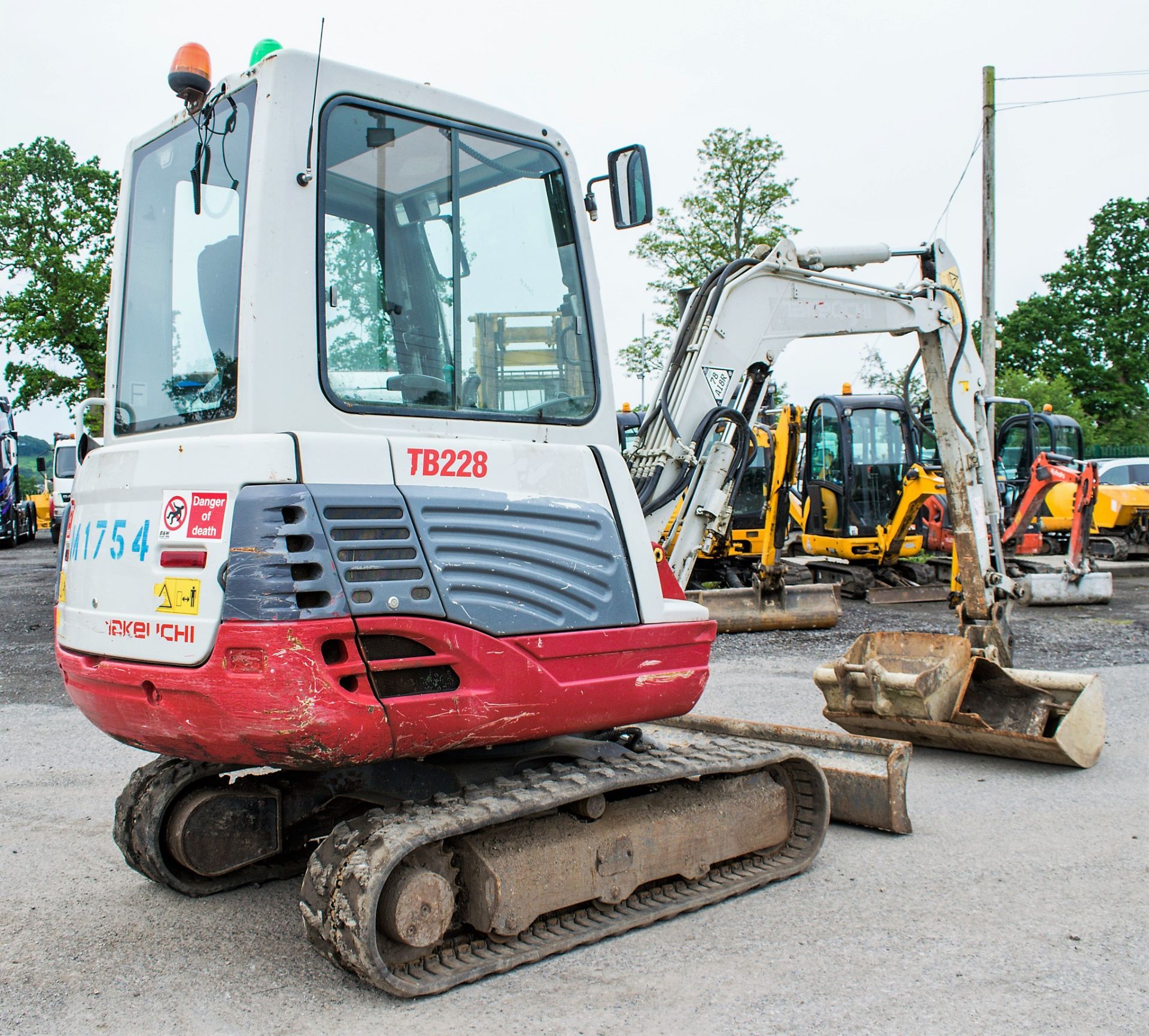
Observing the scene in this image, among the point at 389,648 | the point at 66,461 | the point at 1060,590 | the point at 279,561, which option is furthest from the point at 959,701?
the point at 1060,590

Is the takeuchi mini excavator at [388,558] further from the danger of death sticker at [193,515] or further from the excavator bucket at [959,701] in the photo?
the excavator bucket at [959,701]

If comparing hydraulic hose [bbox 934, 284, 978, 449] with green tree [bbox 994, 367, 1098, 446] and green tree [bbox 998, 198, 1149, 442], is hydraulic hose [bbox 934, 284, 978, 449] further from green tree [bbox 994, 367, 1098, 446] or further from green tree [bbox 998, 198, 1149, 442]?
green tree [bbox 998, 198, 1149, 442]

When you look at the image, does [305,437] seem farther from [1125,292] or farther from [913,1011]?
[1125,292]

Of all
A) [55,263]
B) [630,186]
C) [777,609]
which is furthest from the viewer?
[55,263]

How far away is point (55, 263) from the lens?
88.0ft

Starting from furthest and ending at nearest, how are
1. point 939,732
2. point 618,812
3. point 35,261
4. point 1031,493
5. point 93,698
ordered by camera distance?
point 35,261 → point 1031,493 → point 939,732 → point 618,812 → point 93,698

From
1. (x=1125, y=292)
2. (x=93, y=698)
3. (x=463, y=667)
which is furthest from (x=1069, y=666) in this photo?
(x=1125, y=292)

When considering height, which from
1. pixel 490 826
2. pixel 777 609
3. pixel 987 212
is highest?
pixel 987 212

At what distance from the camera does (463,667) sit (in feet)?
11.1

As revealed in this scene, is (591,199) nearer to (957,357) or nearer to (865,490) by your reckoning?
(957,357)

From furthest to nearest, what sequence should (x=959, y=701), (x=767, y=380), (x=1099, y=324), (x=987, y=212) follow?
(x=1099, y=324), (x=987, y=212), (x=959, y=701), (x=767, y=380)

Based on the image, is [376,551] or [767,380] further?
[767,380]

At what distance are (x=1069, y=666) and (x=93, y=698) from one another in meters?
7.82

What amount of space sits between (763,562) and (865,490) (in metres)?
2.63
